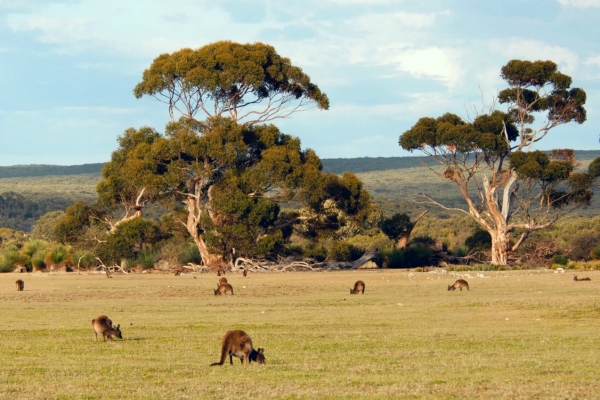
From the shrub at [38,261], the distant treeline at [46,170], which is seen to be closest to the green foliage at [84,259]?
the shrub at [38,261]

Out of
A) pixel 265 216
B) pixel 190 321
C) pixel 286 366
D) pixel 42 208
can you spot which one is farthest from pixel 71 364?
pixel 42 208

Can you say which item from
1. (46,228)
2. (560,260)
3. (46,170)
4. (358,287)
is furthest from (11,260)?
(46,170)

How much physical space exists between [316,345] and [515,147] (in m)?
37.9

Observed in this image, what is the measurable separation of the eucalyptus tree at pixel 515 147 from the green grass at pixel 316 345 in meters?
20.0

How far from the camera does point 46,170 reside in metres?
187

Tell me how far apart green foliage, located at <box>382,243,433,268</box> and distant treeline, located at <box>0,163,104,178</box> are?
127327mm

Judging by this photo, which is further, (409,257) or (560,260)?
(409,257)

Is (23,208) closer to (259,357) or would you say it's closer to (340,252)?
(340,252)

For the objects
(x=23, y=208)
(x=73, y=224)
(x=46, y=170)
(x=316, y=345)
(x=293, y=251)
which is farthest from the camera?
(x=46, y=170)

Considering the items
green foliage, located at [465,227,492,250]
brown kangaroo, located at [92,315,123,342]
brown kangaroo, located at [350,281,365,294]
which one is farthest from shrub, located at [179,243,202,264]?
brown kangaroo, located at [92,315,123,342]

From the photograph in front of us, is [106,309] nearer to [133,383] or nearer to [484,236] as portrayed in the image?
[133,383]

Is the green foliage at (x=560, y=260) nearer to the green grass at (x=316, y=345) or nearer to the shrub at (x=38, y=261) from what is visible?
the green grass at (x=316, y=345)

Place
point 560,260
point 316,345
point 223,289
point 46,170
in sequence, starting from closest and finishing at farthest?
1. point 316,345
2. point 223,289
3. point 560,260
4. point 46,170

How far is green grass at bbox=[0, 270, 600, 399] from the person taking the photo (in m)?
11.0
